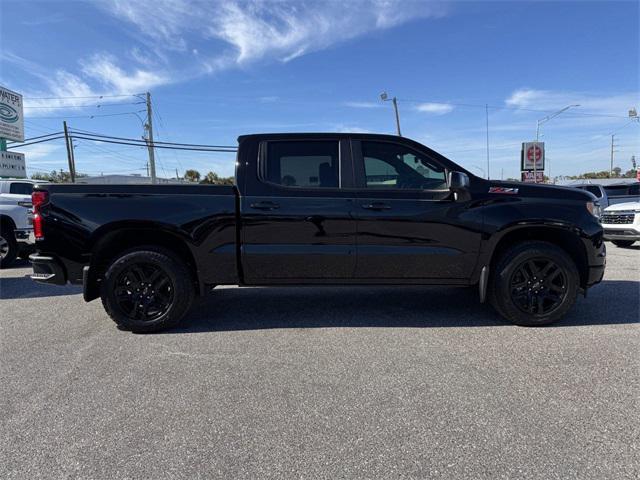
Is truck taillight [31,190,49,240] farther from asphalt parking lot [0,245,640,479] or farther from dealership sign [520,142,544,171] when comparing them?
dealership sign [520,142,544,171]

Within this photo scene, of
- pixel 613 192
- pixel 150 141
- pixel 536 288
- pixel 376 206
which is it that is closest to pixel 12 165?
pixel 150 141

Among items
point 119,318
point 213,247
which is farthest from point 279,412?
point 119,318

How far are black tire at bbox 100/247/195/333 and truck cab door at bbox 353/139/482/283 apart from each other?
1848 mm

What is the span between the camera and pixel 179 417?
8.61 feet

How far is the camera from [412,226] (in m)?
4.10

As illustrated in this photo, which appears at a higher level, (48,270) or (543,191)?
(543,191)

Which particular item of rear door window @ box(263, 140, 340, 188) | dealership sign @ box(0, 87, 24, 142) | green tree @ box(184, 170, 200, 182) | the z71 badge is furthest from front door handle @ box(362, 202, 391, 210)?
green tree @ box(184, 170, 200, 182)

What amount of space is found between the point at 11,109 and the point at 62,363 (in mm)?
26719

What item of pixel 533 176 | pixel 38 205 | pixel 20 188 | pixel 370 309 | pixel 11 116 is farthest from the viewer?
pixel 533 176

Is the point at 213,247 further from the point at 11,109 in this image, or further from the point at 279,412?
the point at 11,109

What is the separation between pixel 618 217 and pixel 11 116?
95.6 feet

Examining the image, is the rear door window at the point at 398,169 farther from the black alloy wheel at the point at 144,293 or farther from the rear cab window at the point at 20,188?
the rear cab window at the point at 20,188

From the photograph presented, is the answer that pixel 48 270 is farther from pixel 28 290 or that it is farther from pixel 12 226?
pixel 12 226

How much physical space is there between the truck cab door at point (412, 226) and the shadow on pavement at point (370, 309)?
1.93 feet
